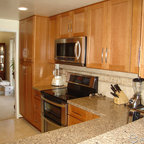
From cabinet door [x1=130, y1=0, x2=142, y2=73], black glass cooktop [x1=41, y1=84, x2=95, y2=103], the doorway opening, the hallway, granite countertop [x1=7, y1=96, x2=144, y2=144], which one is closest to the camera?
granite countertop [x1=7, y1=96, x2=144, y2=144]

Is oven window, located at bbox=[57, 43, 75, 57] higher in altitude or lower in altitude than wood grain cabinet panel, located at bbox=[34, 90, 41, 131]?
higher

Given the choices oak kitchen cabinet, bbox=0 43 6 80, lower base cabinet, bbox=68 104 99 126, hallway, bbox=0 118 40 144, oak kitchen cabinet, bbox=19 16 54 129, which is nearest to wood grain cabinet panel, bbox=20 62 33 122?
oak kitchen cabinet, bbox=19 16 54 129

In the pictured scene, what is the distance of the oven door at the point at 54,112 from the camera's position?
2611 mm

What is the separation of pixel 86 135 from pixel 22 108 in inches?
120

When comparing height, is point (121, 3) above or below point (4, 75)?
above

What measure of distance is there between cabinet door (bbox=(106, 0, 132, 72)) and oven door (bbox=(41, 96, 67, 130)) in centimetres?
95

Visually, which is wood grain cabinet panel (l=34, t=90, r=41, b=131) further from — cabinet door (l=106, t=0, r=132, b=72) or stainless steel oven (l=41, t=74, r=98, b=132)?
cabinet door (l=106, t=0, r=132, b=72)

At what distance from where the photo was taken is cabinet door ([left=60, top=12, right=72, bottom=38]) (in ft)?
9.72

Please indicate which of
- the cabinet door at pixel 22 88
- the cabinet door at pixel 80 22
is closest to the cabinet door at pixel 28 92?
the cabinet door at pixel 22 88

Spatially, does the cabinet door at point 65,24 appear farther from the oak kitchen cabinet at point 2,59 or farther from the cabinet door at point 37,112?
the oak kitchen cabinet at point 2,59

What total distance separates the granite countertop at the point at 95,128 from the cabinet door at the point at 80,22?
3.44 feet

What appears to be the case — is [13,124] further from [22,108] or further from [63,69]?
[63,69]

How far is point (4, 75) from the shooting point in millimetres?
8398

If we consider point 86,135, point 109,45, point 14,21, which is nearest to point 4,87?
point 14,21
